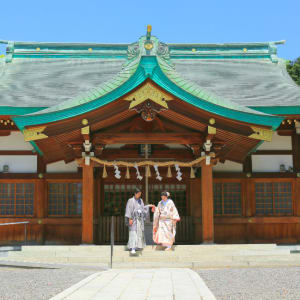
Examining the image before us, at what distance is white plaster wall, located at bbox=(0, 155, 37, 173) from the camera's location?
14.2 meters

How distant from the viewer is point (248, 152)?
1316 centimetres

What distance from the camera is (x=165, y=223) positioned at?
1123cm

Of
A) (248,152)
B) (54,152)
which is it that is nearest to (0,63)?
(54,152)

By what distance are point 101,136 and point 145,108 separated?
144 centimetres

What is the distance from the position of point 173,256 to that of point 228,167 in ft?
15.1

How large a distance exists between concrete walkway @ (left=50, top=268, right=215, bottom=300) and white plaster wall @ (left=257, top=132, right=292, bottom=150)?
22.2 ft

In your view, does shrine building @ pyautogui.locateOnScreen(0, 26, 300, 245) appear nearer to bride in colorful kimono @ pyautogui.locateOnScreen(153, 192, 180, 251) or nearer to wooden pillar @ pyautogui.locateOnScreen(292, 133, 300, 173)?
wooden pillar @ pyautogui.locateOnScreen(292, 133, 300, 173)

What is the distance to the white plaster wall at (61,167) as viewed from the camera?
14203 millimetres

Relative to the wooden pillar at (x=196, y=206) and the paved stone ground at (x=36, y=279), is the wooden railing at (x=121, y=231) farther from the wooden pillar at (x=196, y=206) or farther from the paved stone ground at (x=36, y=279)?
the paved stone ground at (x=36, y=279)

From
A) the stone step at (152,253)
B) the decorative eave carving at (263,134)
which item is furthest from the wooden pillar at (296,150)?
the stone step at (152,253)

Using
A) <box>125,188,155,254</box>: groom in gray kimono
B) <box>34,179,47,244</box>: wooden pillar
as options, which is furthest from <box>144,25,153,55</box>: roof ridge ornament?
<box>34,179,47,244</box>: wooden pillar

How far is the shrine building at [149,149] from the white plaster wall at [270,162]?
3cm

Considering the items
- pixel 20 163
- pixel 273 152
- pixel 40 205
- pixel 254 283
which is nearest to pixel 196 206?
pixel 273 152

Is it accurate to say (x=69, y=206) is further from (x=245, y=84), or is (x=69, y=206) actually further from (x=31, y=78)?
(x=245, y=84)
